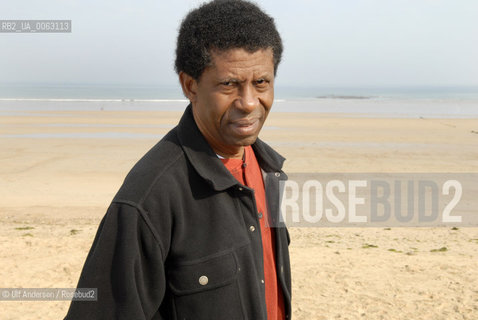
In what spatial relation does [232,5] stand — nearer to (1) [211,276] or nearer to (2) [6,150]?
(1) [211,276]

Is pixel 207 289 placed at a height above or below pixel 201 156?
below

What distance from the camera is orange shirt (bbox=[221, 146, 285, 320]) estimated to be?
200cm

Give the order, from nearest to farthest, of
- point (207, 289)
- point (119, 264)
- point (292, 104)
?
point (119, 264), point (207, 289), point (292, 104)

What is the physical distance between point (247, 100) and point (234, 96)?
48mm

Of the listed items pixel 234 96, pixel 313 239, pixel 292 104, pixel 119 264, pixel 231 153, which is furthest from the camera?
pixel 292 104

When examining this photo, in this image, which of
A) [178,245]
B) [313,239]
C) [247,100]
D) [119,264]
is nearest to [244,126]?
[247,100]

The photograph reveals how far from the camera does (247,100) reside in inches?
70.5

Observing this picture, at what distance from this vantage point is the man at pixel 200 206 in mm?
1543

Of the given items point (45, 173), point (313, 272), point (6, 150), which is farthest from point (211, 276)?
point (6, 150)

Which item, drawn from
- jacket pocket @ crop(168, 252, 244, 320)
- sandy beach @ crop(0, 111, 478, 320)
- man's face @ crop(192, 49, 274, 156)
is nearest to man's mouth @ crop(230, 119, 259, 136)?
man's face @ crop(192, 49, 274, 156)

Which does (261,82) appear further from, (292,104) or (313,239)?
(292,104)

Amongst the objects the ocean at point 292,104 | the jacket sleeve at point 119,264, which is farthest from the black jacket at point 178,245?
the ocean at point 292,104

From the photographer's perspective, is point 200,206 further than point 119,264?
Yes

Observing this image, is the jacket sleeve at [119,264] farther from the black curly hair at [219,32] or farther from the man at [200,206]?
the black curly hair at [219,32]
